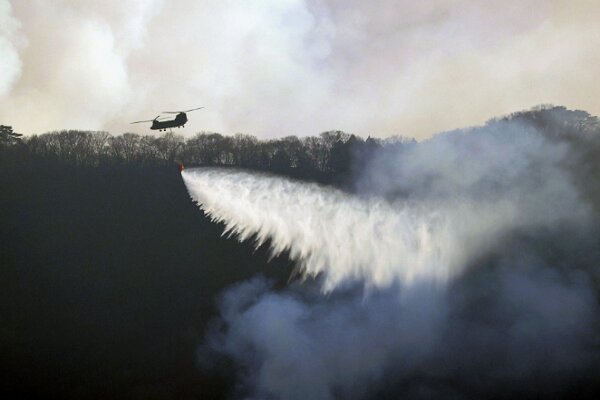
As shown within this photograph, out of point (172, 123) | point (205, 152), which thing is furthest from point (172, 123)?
point (205, 152)

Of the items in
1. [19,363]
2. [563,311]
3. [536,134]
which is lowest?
[19,363]

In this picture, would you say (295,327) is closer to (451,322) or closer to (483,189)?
(451,322)

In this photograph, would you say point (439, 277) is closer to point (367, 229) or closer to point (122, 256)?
point (367, 229)

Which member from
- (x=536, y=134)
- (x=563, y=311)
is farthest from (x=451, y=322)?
(x=536, y=134)

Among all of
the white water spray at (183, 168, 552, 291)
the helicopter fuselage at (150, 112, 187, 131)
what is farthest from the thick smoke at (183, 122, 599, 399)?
the helicopter fuselage at (150, 112, 187, 131)

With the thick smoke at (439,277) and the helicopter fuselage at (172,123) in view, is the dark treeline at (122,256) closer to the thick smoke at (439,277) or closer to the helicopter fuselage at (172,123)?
the thick smoke at (439,277)
